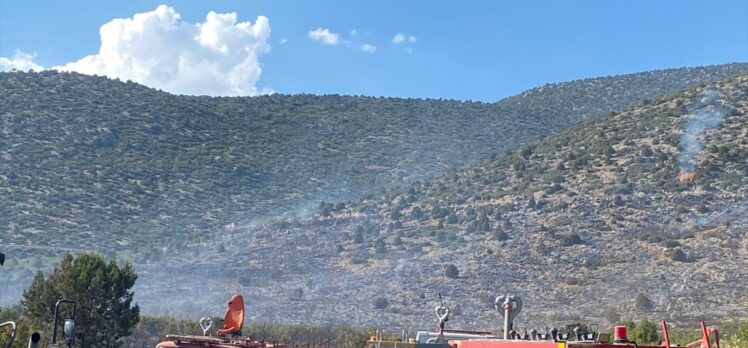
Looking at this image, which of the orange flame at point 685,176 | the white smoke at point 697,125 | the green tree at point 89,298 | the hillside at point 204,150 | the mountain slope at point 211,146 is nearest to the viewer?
the green tree at point 89,298

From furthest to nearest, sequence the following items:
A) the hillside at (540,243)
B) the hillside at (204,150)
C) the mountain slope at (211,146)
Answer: the mountain slope at (211,146), the hillside at (204,150), the hillside at (540,243)

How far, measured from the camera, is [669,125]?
65.8 metres

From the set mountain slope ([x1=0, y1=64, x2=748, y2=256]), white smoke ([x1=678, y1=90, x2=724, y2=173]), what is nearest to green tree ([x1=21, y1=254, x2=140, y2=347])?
mountain slope ([x1=0, y1=64, x2=748, y2=256])

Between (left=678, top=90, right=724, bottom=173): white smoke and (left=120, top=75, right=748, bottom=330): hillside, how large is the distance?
0.27 m

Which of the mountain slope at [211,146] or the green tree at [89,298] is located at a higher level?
the mountain slope at [211,146]

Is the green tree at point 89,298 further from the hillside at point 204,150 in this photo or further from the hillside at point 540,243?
the hillside at point 204,150

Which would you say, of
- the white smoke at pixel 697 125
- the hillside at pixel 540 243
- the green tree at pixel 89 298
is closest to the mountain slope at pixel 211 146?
the hillside at pixel 540 243

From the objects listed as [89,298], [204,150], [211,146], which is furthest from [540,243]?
[211,146]

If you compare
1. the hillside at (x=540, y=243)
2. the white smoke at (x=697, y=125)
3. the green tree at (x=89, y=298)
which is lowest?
the green tree at (x=89, y=298)

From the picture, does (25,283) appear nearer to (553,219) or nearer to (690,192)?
(553,219)

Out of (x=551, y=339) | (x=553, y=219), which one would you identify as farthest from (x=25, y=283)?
(x=551, y=339)

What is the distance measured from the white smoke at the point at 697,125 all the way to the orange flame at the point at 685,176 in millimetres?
420

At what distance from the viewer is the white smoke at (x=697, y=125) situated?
194 feet

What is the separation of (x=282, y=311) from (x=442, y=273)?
9.07 m
